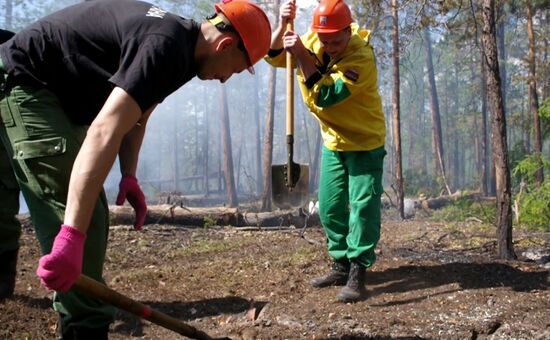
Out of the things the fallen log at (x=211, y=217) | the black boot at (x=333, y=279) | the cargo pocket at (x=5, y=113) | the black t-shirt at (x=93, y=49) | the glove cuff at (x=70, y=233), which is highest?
the black t-shirt at (x=93, y=49)

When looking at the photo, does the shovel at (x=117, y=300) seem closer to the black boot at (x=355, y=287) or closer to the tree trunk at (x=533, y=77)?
the black boot at (x=355, y=287)

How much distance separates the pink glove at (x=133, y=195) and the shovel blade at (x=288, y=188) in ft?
7.26

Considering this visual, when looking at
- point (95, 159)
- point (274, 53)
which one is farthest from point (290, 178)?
point (95, 159)

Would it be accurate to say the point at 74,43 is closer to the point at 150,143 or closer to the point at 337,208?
the point at 337,208

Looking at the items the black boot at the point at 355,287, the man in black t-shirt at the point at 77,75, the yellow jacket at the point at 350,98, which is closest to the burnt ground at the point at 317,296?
the black boot at the point at 355,287

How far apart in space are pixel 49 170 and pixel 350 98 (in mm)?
2472

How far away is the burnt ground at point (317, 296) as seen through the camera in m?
3.31

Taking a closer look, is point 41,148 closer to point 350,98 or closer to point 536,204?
point 350,98

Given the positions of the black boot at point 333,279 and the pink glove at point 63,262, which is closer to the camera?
the pink glove at point 63,262

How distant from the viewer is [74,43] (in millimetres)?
2291

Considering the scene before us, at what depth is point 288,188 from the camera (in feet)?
16.3

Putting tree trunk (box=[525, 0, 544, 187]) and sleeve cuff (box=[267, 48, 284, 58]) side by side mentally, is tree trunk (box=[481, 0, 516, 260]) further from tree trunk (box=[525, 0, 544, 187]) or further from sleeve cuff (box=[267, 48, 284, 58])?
tree trunk (box=[525, 0, 544, 187])

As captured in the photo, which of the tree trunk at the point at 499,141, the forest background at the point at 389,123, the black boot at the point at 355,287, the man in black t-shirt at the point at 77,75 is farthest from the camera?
the forest background at the point at 389,123

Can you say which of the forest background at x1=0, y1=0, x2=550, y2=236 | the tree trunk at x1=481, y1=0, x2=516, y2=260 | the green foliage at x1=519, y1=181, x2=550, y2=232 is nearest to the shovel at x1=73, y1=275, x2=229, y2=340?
the tree trunk at x1=481, y1=0, x2=516, y2=260
